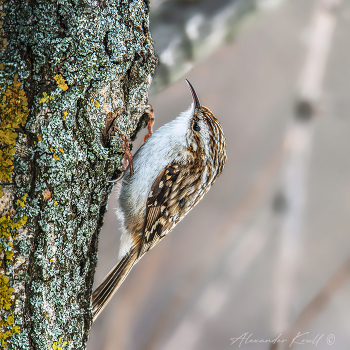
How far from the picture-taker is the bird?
2.12 m

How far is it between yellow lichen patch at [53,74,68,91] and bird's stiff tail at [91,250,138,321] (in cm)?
112

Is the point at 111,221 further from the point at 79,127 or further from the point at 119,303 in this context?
the point at 79,127

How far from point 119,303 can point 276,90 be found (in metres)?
3.18

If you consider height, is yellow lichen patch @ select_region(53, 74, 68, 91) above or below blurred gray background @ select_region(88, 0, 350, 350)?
above

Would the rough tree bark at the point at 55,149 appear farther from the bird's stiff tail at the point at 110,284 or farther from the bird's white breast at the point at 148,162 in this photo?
the bird's white breast at the point at 148,162

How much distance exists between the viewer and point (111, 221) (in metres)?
3.63

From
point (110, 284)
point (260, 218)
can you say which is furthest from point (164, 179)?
point (260, 218)

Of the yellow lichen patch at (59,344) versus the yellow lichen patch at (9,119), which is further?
the yellow lichen patch at (59,344)

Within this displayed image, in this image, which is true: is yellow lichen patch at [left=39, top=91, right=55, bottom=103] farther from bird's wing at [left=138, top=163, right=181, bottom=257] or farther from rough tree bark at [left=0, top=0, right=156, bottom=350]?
bird's wing at [left=138, top=163, right=181, bottom=257]

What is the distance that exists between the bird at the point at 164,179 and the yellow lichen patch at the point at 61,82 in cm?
84

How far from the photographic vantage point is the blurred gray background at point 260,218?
2934 mm

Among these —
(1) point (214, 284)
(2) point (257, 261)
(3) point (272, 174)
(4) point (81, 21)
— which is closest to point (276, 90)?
(3) point (272, 174)

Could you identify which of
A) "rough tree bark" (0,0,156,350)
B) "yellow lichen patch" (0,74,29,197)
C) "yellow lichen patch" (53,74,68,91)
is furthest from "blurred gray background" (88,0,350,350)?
"yellow lichen patch" (0,74,29,197)

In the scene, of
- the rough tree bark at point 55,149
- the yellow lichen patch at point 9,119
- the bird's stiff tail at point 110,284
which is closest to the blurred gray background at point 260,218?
the bird's stiff tail at point 110,284
